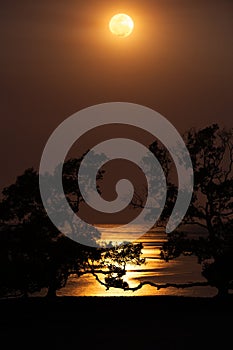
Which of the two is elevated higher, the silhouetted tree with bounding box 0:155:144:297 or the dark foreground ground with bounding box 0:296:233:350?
the silhouetted tree with bounding box 0:155:144:297

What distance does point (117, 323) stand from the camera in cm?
2058

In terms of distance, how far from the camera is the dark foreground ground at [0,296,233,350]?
1742 centimetres

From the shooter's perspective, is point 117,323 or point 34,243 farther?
point 34,243

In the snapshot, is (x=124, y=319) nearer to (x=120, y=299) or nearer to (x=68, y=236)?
(x=120, y=299)

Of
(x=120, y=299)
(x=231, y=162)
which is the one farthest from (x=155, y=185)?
(x=120, y=299)

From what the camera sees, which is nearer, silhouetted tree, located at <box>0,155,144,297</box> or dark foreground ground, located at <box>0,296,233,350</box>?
dark foreground ground, located at <box>0,296,233,350</box>

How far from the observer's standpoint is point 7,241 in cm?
2822

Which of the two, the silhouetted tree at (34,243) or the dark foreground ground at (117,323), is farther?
the silhouetted tree at (34,243)

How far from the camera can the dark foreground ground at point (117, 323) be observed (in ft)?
57.2

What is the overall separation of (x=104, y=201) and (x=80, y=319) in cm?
1171

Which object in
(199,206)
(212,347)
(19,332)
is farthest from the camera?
(199,206)

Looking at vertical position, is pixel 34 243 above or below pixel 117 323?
above

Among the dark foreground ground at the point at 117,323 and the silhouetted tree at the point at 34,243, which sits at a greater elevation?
the silhouetted tree at the point at 34,243

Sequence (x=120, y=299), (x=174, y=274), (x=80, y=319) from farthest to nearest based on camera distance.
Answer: (x=174, y=274), (x=120, y=299), (x=80, y=319)
